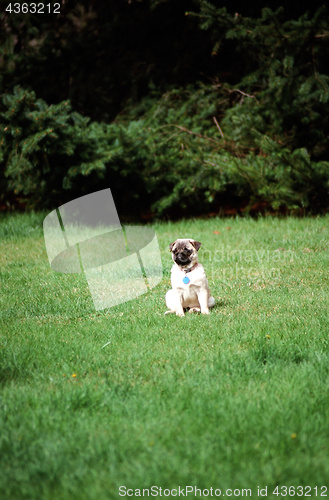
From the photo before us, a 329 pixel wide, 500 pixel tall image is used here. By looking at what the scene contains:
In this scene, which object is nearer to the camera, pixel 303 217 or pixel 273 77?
pixel 273 77

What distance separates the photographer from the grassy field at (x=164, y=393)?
2.33m

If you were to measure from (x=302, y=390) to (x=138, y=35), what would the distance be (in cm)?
1002

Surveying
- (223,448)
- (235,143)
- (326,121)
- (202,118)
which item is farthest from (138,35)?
(223,448)

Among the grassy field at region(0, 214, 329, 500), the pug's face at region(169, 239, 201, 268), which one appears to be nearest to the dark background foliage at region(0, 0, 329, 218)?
the grassy field at region(0, 214, 329, 500)

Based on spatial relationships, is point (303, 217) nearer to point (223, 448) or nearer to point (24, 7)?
point (24, 7)

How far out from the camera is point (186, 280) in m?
4.61

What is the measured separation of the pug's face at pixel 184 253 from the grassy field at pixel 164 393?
0.50m

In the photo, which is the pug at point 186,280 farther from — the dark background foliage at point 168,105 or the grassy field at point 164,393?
the dark background foliage at point 168,105

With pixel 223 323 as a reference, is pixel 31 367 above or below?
above

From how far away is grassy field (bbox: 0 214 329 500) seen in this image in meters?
2.33

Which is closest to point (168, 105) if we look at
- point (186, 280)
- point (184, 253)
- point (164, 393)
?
point (184, 253)

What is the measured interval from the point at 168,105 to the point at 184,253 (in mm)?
6961

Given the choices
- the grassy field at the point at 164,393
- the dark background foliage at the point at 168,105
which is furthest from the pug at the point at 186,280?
the dark background foliage at the point at 168,105

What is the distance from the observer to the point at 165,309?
16.2ft
